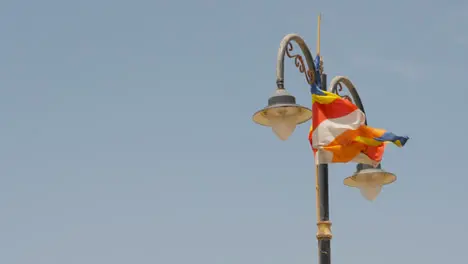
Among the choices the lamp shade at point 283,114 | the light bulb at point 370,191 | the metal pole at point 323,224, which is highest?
the lamp shade at point 283,114

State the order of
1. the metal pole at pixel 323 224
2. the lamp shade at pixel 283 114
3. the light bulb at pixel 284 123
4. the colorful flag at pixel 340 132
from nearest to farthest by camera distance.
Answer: the metal pole at pixel 323 224 → the lamp shade at pixel 283 114 → the light bulb at pixel 284 123 → the colorful flag at pixel 340 132

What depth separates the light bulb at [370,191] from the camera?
1545 cm

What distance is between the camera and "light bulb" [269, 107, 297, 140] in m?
13.4

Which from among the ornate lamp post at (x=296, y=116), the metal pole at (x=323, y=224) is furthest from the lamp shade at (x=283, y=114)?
the metal pole at (x=323, y=224)

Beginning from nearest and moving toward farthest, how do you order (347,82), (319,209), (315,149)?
(319,209) < (315,149) < (347,82)

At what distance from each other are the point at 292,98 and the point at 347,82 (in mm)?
1814

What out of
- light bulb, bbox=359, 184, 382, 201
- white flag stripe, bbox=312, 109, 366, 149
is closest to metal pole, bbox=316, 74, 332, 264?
white flag stripe, bbox=312, 109, 366, 149

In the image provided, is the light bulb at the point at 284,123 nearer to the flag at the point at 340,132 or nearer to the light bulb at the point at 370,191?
the flag at the point at 340,132

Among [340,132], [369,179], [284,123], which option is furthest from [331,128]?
[369,179]

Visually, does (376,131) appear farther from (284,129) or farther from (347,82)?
(284,129)

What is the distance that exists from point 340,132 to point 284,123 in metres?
1.08

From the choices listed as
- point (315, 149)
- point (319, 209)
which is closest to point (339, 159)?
point (315, 149)

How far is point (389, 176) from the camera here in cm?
1519

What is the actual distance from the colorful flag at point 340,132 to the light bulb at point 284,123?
24.5 inches
